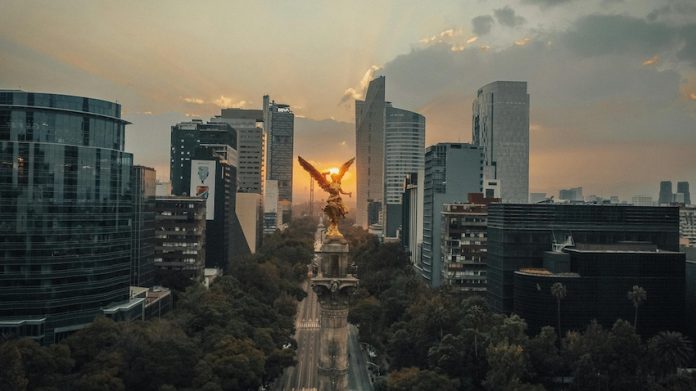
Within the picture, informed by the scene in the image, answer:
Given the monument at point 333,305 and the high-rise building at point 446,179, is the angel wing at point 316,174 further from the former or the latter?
the high-rise building at point 446,179

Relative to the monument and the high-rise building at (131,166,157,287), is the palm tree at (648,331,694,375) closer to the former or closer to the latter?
the monument

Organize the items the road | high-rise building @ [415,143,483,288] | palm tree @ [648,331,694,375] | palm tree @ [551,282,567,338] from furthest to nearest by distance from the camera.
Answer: high-rise building @ [415,143,483,288] → palm tree @ [551,282,567,338] → the road → palm tree @ [648,331,694,375]

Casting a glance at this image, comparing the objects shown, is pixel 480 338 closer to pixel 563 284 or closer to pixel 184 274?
pixel 563 284

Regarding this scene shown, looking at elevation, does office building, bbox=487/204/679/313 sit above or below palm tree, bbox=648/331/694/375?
above

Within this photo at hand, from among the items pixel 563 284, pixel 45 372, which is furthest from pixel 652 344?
pixel 45 372

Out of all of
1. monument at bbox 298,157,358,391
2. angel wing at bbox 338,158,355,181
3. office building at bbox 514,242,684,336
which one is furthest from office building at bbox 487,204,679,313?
monument at bbox 298,157,358,391

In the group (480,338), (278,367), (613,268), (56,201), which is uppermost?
(56,201)
